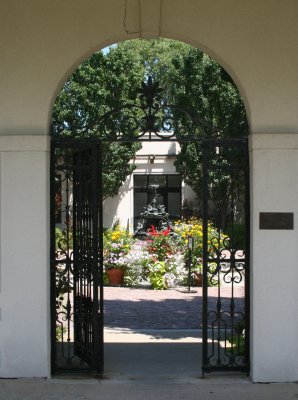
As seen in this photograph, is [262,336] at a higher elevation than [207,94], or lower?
lower

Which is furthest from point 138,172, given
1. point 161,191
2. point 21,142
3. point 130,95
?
point 21,142

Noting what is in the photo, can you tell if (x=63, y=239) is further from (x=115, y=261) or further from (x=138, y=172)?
(x=138, y=172)

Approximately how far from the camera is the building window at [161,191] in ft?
94.9

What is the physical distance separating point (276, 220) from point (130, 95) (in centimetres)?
1919

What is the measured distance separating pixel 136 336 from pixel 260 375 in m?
2.92

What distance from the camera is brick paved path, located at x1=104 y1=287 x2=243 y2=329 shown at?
1049cm

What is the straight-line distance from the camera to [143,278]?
14672 millimetres

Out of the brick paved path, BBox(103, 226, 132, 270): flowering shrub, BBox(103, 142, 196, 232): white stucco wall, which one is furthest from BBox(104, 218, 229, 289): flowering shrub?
BBox(103, 142, 196, 232): white stucco wall

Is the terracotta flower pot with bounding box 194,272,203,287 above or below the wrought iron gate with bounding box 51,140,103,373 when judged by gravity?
below

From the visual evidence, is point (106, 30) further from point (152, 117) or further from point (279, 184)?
point (279, 184)

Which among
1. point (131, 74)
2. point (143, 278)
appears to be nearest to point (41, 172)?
point (143, 278)

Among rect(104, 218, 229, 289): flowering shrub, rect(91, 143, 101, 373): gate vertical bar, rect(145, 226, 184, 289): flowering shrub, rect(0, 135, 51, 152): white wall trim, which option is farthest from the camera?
rect(104, 218, 229, 289): flowering shrub

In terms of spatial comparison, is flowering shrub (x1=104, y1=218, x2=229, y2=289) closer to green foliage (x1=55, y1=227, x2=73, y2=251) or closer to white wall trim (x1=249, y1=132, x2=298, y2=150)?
green foliage (x1=55, y1=227, x2=73, y2=251)

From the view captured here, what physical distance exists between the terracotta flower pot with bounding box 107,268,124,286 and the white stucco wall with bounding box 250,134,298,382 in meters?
8.17
